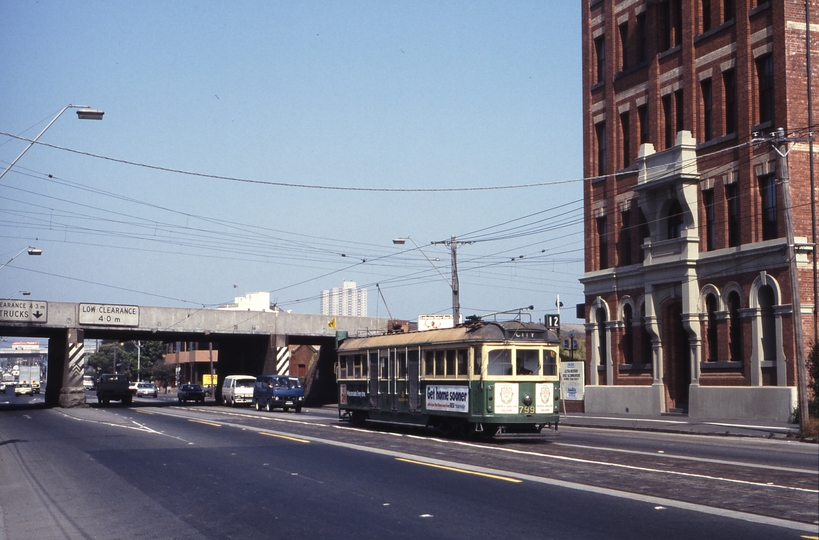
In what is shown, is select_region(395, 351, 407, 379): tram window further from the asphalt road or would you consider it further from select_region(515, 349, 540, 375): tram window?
select_region(515, 349, 540, 375): tram window

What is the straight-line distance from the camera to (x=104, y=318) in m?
55.9

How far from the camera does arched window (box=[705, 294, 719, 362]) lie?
36.8 metres

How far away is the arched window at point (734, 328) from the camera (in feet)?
116

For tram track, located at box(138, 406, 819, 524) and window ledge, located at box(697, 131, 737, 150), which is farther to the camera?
window ledge, located at box(697, 131, 737, 150)

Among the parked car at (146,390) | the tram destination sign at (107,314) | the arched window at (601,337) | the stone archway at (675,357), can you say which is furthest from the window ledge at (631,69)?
the parked car at (146,390)

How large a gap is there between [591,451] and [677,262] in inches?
754

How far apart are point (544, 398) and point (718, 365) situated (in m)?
14.9

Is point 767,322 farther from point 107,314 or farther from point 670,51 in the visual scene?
point 107,314

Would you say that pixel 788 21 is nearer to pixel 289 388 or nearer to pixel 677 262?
pixel 677 262

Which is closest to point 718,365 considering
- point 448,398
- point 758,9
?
point 758,9

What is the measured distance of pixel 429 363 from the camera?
26312 mm

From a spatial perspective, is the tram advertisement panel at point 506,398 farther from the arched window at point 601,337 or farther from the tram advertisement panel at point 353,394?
the arched window at point 601,337

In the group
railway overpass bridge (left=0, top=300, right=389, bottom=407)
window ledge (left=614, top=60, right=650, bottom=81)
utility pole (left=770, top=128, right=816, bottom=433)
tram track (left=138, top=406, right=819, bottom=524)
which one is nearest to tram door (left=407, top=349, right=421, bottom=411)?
tram track (left=138, top=406, right=819, bottom=524)

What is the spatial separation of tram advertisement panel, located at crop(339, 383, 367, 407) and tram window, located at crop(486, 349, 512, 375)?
7.74 meters
